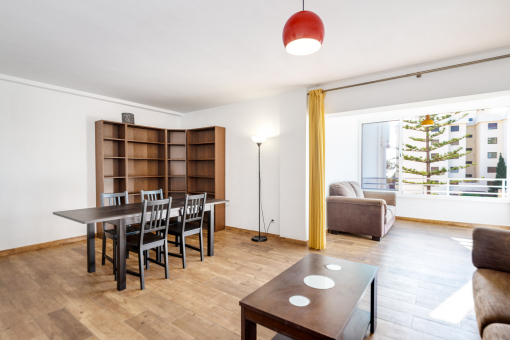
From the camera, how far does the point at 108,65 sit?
3.23m

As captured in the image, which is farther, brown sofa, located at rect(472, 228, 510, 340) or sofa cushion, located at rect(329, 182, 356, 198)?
sofa cushion, located at rect(329, 182, 356, 198)

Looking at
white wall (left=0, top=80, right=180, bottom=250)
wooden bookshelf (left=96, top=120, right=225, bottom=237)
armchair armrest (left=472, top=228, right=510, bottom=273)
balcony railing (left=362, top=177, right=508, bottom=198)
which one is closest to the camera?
armchair armrest (left=472, top=228, right=510, bottom=273)

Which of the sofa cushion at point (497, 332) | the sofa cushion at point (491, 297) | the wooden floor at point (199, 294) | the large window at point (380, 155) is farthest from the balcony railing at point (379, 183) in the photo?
the sofa cushion at point (497, 332)

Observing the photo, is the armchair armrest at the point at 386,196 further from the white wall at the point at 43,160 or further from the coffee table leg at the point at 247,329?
the white wall at the point at 43,160

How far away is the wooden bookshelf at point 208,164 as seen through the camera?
512cm

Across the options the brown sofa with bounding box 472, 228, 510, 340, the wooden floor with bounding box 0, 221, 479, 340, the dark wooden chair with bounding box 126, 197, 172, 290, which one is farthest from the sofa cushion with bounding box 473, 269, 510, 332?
the dark wooden chair with bounding box 126, 197, 172, 290

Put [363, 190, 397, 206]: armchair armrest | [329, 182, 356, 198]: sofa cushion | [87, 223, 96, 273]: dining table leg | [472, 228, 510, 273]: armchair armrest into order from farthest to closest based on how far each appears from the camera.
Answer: [363, 190, 397, 206]: armchair armrest, [329, 182, 356, 198]: sofa cushion, [87, 223, 96, 273]: dining table leg, [472, 228, 510, 273]: armchair armrest

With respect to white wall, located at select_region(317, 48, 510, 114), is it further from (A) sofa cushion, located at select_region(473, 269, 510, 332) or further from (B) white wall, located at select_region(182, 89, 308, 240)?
(A) sofa cushion, located at select_region(473, 269, 510, 332)

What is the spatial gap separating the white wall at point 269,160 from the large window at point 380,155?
3096 millimetres

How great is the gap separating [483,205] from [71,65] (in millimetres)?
7544

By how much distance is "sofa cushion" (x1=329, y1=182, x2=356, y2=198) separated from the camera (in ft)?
16.2

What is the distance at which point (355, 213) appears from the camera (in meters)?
4.55

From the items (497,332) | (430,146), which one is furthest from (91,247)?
(430,146)

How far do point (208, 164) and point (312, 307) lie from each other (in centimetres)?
439
